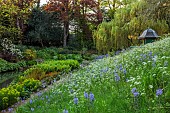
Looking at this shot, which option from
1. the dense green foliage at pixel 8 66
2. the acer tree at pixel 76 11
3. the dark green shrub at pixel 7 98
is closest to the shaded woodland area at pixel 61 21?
the acer tree at pixel 76 11

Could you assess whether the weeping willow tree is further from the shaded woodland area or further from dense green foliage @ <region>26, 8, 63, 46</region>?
dense green foliage @ <region>26, 8, 63, 46</region>

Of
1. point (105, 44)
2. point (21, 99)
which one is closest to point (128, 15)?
point (105, 44)

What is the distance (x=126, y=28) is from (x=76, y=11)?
1117 centimetres

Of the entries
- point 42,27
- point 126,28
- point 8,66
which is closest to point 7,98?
point 126,28

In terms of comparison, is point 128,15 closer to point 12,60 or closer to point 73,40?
point 12,60

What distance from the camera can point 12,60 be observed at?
19.0 m

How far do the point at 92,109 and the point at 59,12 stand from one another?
23606 millimetres

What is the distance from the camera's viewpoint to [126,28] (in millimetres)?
15547

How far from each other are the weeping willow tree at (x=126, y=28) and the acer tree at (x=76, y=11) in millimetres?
8950

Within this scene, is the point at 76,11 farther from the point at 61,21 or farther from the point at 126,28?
the point at 126,28

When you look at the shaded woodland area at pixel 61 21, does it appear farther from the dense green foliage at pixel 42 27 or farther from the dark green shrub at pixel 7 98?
the dark green shrub at pixel 7 98

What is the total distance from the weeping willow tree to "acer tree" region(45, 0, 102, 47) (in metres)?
8.95

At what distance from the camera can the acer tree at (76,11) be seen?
25266 millimetres

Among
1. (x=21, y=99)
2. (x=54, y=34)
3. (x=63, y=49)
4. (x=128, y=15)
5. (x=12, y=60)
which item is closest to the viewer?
(x=21, y=99)
